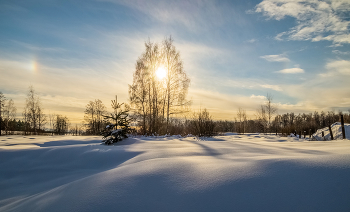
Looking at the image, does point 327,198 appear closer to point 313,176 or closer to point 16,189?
point 313,176

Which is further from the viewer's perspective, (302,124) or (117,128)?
(302,124)

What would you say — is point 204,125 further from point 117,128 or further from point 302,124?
point 302,124

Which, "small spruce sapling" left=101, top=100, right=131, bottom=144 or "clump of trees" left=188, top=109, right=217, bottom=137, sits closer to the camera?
"small spruce sapling" left=101, top=100, right=131, bottom=144

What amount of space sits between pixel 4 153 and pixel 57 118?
4141 cm

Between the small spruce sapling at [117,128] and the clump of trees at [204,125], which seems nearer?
the small spruce sapling at [117,128]

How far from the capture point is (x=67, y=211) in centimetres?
146

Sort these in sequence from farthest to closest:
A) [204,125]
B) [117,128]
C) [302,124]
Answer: [302,124], [204,125], [117,128]

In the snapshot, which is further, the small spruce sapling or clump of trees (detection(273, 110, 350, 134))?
clump of trees (detection(273, 110, 350, 134))

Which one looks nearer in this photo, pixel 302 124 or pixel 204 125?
pixel 204 125

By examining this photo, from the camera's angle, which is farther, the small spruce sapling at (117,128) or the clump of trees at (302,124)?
the clump of trees at (302,124)

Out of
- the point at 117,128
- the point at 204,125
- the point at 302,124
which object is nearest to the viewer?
the point at 117,128

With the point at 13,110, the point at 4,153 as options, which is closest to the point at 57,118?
the point at 13,110

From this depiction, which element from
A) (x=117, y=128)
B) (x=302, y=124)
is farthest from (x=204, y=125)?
(x=302, y=124)

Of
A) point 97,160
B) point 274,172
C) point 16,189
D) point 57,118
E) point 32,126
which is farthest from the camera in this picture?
point 57,118
